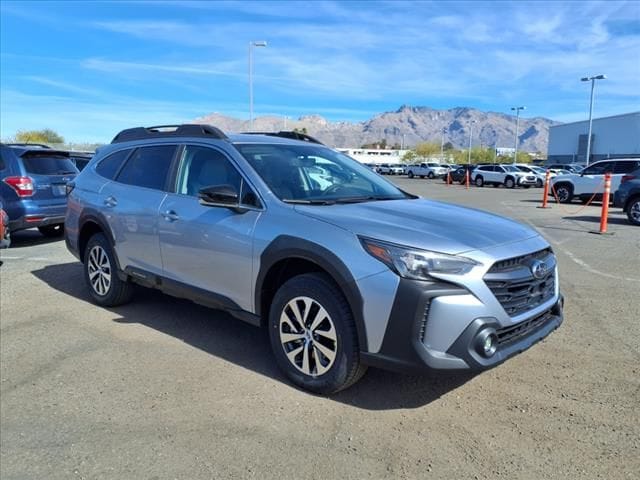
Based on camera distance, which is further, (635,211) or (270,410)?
(635,211)

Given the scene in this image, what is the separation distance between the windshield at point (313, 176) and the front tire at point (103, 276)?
216 cm

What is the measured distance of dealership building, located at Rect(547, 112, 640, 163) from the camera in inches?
2542

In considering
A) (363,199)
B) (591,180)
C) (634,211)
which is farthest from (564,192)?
(363,199)

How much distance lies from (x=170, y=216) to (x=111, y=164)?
1.69 meters

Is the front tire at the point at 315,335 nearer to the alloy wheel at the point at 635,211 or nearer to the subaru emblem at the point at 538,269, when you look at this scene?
the subaru emblem at the point at 538,269

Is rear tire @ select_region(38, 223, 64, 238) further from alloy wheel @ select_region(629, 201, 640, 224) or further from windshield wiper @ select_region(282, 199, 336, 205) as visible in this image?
alloy wheel @ select_region(629, 201, 640, 224)

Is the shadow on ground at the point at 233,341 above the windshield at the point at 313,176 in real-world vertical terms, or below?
below

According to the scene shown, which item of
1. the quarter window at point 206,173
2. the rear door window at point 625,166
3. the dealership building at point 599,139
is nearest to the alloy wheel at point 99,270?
the quarter window at point 206,173

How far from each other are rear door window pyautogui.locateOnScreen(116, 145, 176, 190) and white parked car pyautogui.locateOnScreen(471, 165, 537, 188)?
34.0 m

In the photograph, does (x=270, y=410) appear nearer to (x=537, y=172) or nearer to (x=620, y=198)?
(x=620, y=198)

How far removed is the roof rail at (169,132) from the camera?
15.6 ft

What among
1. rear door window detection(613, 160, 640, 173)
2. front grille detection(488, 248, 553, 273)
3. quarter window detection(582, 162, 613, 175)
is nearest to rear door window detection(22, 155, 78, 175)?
front grille detection(488, 248, 553, 273)

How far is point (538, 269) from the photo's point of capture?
3572 mm

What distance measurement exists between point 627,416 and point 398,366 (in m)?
1.53
